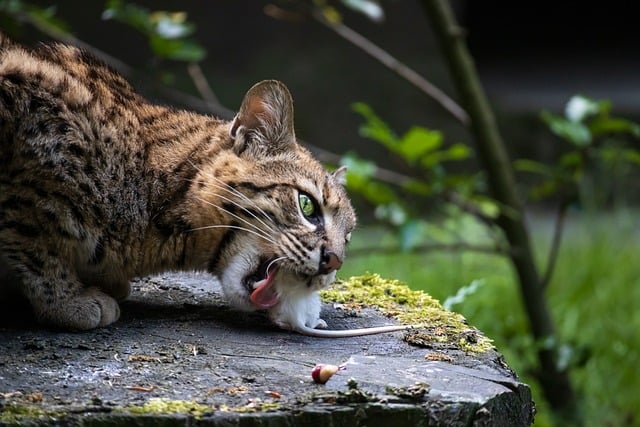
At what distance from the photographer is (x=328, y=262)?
3.37 m

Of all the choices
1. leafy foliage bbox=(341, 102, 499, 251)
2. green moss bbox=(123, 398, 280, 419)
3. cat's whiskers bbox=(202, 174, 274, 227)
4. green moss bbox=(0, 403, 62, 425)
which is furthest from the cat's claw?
leafy foliage bbox=(341, 102, 499, 251)

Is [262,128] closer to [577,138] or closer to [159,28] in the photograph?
[159,28]

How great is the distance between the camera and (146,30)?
16.7ft

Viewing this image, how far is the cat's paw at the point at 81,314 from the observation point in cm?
328

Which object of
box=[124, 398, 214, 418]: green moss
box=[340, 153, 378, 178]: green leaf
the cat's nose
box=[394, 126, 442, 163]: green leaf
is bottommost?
box=[124, 398, 214, 418]: green moss

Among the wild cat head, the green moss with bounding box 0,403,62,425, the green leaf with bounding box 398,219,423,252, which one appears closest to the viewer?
the green moss with bounding box 0,403,62,425

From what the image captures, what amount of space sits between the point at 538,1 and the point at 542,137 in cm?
169

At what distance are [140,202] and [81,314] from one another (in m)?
0.47

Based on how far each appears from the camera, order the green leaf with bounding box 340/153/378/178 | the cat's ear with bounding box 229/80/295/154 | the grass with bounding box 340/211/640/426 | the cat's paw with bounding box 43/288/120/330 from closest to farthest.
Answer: the cat's paw with bounding box 43/288/120/330
the cat's ear with bounding box 229/80/295/154
the green leaf with bounding box 340/153/378/178
the grass with bounding box 340/211/640/426

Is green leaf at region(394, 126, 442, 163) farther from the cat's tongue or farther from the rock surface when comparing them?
the cat's tongue

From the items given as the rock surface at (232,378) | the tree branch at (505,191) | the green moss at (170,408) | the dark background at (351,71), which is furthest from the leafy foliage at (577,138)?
the dark background at (351,71)

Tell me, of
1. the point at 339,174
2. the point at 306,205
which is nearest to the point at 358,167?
the point at 339,174

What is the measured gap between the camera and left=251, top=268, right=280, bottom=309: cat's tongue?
11.0 feet

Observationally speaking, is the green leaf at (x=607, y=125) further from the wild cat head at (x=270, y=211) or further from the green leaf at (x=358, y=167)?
the wild cat head at (x=270, y=211)
